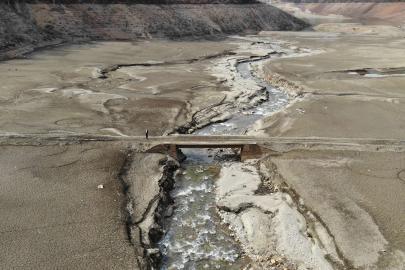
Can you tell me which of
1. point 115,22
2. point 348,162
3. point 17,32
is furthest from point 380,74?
point 17,32

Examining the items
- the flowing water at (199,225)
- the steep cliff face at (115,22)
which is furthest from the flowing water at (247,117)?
the steep cliff face at (115,22)

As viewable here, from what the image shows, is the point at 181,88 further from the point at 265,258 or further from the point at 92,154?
the point at 265,258

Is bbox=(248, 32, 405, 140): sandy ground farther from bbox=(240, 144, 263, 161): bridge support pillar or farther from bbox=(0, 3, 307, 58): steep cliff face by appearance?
bbox=(0, 3, 307, 58): steep cliff face

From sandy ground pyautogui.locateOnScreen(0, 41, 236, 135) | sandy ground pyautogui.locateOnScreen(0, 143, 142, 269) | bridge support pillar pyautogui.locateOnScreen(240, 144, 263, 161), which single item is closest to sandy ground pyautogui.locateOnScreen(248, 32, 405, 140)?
bridge support pillar pyautogui.locateOnScreen(240, 144, 263, 161)

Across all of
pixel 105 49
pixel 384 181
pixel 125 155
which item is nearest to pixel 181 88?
pixel 125 155

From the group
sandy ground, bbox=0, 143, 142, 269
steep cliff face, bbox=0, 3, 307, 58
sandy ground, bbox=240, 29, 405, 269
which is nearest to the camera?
sandy ground, bbox=0, 143, 142, 269

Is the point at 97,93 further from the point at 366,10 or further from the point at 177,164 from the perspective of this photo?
the point at 366,10
